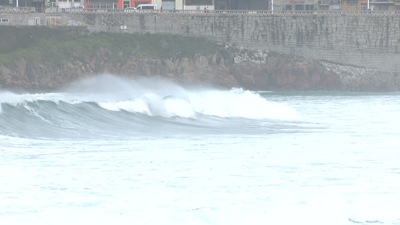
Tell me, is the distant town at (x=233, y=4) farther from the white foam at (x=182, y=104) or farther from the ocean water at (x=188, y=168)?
the ocean water at (x=188, y=168)

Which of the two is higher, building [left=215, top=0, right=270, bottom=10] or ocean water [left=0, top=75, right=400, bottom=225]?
building [left=215, top=0, right=270, bottom=10]

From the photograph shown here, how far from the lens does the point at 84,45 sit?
39.8 meters

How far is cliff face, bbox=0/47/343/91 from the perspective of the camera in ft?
123

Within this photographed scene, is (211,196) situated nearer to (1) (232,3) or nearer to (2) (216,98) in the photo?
(2) (216,98)

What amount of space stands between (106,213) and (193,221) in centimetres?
147

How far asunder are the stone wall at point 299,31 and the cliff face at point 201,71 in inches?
78.8

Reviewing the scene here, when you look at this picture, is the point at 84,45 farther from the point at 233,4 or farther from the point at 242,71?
the point at 233,4

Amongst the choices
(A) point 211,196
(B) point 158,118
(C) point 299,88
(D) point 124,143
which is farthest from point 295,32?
(A) point 211,196

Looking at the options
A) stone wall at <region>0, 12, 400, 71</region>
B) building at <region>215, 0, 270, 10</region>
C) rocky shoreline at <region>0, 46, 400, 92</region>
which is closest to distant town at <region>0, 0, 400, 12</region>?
building at <region>215, 0, 270, 10</region>

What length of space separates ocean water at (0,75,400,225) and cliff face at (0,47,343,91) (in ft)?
57.6

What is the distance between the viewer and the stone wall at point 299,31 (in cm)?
4409

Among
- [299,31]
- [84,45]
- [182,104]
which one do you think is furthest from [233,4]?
[182,104]

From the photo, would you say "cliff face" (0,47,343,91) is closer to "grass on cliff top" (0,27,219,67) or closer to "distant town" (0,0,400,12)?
"grass on cliff top" (0,27,219,67)

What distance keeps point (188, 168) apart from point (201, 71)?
31420mm
